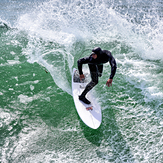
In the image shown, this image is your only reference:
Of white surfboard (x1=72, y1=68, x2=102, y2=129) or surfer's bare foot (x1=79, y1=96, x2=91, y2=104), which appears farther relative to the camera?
surfer's bare foot (x1=79, y1=96, x2=91, y2=104)

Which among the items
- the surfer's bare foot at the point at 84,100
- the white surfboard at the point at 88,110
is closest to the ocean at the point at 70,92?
the white surfboard at the point at 88,110

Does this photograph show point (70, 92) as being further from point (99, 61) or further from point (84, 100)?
point (99, 61)

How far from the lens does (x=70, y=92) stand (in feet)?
22.0

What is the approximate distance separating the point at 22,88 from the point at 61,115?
2174mm

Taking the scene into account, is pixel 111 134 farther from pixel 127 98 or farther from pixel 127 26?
pixel 127 26

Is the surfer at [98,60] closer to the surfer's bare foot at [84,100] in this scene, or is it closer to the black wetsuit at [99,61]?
the black wetsuit at [99,61]

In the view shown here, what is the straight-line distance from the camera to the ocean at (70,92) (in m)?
4.79

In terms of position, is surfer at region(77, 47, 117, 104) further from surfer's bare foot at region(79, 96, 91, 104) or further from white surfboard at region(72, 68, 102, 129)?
white surfboard at region(72, 68, 102, 129)

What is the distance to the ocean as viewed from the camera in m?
4.79

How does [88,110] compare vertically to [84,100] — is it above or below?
below

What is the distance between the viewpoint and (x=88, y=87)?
554 centimetres

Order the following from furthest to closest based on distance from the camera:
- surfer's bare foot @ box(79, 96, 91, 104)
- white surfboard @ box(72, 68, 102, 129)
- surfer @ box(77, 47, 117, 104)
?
surfer's bare foot @ box(79, 96, 91, 104) < white surfboard @ box(72, 68, 102, 129) < surfer @ box(77, 47, 117, 104)

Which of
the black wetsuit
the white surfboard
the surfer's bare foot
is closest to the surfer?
the black wetsuit

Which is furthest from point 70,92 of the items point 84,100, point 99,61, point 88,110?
point 99,61
